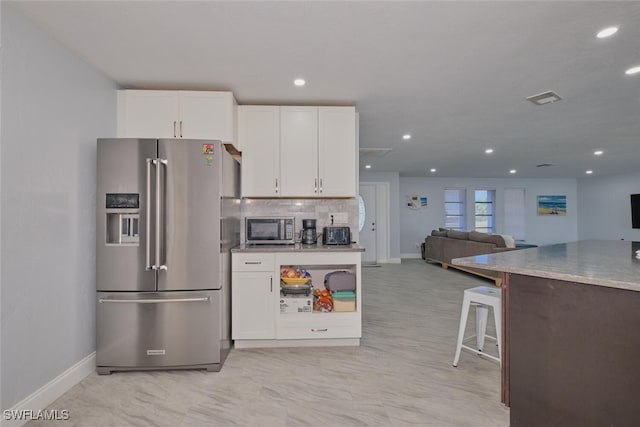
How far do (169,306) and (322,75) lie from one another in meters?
2.19

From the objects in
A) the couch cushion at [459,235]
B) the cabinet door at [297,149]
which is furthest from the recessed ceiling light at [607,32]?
the couch cushion at [459,235]

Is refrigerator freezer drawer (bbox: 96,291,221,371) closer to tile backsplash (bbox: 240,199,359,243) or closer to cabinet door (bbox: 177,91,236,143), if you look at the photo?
tile backsplash (bbox: 240,199,359,243)

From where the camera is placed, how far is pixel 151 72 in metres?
2.55

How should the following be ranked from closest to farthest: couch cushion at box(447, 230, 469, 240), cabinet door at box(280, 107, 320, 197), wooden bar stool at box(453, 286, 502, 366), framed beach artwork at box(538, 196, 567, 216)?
wooden bar stool at box(453, 286, 502, 366) → cabinet door at box(280, 107, 320, 197) → couch cushion at box(447, 230, 469, 240) → framed beach artwork at box(538, 196, 567, 216)

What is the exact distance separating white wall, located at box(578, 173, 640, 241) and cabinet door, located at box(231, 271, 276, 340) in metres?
10.4

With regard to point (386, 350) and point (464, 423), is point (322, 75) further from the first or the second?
point (464, 423)

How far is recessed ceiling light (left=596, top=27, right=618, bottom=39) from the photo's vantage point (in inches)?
77.9

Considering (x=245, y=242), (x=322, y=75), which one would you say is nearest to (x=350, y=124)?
(x=322, y=75)

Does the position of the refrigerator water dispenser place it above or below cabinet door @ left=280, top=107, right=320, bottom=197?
below

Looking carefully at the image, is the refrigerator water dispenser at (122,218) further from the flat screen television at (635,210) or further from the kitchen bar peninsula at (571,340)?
the flat screen television at (635,210)

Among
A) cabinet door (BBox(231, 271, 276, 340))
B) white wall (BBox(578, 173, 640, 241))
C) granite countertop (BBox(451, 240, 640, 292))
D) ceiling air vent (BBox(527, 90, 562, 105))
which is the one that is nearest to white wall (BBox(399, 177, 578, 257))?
white wall (BBox(578, 173, 640, 241))

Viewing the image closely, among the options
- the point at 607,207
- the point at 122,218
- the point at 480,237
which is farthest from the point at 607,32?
the point at 607,207

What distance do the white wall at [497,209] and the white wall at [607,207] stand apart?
0.77ft

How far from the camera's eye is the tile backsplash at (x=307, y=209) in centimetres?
340
